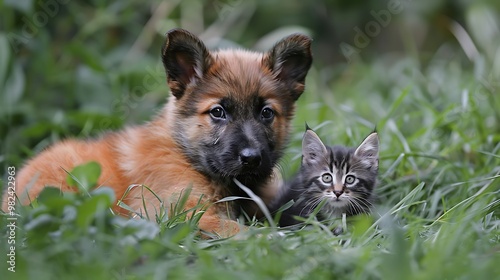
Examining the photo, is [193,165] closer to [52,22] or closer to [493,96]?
[493,96]

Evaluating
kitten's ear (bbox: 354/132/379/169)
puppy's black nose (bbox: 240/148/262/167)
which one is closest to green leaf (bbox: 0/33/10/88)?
puppy's black nose (bbox: 240/148/262/167)

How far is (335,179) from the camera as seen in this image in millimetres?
4574

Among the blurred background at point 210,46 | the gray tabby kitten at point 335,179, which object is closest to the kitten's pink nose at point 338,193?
the gray tabby kitten at point 335,179

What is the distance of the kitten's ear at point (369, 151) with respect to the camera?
4.71 metres

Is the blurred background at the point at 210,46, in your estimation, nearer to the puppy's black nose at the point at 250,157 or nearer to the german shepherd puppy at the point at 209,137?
the german shepherd puppy at the point at 209,137

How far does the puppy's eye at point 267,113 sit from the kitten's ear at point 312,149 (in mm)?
283

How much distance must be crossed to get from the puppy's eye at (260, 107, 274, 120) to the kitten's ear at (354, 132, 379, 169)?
0.64 meters

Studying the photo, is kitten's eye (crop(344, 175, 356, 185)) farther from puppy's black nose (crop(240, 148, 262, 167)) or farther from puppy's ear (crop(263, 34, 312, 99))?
puppy's ear (crop(263, 34, 312, 99))

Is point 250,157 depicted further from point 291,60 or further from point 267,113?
point 291,60

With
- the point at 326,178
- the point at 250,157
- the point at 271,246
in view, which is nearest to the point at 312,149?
the point at 326,178

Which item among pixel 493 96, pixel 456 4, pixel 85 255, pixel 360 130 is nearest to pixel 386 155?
pixel 360 130

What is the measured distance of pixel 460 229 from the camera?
12.1 ft

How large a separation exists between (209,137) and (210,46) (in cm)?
319

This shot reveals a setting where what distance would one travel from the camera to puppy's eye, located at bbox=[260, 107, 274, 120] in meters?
4.83
